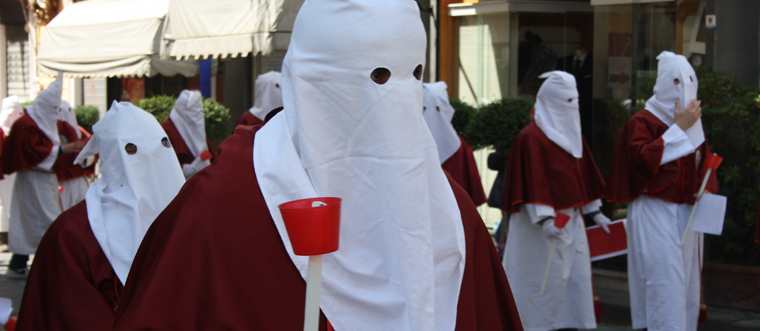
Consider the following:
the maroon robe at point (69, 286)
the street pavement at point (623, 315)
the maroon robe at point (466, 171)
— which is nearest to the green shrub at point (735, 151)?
the street pavement at point (623, 315)

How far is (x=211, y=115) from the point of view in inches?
440

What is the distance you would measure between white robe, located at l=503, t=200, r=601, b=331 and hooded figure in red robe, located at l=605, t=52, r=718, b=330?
355 mm

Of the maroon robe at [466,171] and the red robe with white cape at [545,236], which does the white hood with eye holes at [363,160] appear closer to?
the red robe with white cape at [545,236]

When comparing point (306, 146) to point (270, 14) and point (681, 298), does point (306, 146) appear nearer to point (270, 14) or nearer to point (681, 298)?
point (681, 298)

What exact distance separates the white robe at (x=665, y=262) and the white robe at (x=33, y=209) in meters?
6.13

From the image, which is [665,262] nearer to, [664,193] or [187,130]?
[664,193]

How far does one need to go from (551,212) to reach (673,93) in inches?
51.3

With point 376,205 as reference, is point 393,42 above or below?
above

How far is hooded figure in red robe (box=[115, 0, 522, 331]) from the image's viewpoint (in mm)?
2039

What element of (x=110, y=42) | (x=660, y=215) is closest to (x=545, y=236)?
(x=660, y=215)

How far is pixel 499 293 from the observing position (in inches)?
99.4

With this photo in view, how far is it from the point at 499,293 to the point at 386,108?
81cm

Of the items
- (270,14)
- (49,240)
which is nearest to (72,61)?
(270,14)

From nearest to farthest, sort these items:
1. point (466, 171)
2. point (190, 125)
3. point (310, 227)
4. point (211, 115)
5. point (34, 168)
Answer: point (310, 227) → point (466, 171) → point (190, 125) → point (34, 168) → point (211, 115)
